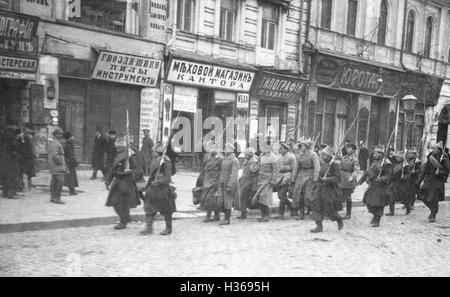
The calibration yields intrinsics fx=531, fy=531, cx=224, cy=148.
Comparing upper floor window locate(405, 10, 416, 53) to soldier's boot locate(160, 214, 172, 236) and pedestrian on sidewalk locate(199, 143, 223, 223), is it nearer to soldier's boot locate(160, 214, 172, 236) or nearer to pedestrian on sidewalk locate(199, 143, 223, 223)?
pedestrian on sidewalk locate(199, 143, 223, 223)

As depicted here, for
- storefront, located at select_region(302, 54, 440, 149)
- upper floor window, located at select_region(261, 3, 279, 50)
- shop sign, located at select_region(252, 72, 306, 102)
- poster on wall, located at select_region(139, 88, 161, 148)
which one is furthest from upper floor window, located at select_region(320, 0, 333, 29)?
poster on wall, located at select_region(139, 88, 161, 148)

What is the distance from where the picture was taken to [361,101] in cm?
2428

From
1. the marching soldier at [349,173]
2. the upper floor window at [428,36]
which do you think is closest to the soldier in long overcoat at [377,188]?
the marching soldier at [349,173]

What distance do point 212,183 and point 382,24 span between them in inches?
704

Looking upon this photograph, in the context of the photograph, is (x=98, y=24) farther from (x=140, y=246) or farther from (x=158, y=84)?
(x=140, y=246)

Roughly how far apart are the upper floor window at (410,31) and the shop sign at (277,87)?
8.28 metres

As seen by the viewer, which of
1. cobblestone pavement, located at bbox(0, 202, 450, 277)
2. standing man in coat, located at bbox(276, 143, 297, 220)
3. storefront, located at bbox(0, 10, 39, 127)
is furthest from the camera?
storefront, located at bbox(0, 10, 39, 127)

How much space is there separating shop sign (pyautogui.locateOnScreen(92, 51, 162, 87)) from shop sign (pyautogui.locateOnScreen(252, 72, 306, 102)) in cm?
453

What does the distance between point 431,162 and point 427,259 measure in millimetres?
4474

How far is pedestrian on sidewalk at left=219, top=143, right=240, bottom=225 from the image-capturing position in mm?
9797

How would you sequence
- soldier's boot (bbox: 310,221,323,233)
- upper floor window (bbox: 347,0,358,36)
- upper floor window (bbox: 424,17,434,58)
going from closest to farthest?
soldier's boot (bbox: 310,221,323,233) → upper floor window (bbox: 347,0,358,36) → upper floor window (bbox: 424,17,434,58)

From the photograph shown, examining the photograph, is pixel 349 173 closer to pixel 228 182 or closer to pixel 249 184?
pixel 249 184

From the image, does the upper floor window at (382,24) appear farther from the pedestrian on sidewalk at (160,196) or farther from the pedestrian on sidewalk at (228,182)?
the pedestrian on sidewalk at (160,196)

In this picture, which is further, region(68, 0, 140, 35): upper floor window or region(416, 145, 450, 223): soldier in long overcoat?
region(68, 0, 140, 35): upper floor window
